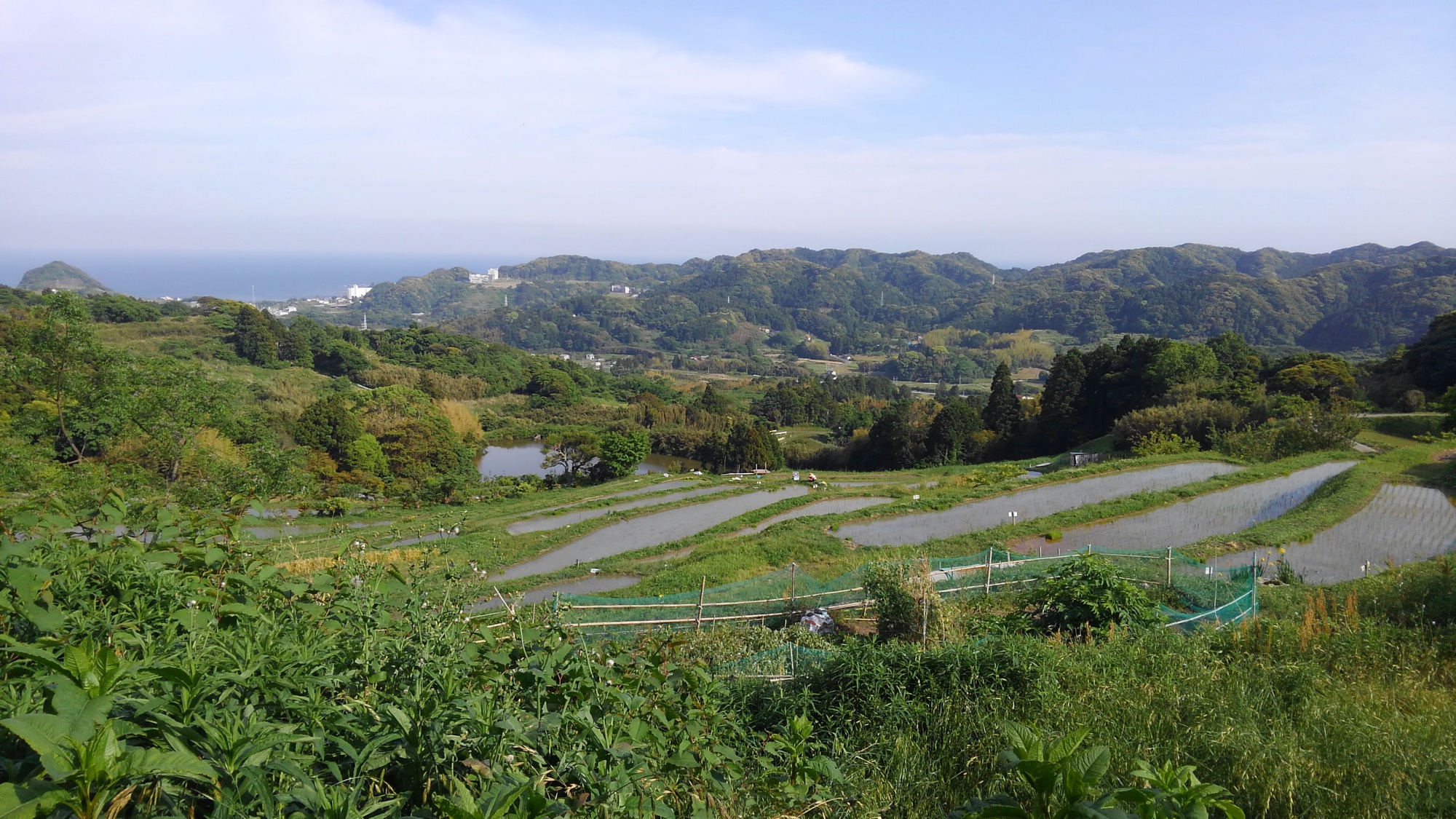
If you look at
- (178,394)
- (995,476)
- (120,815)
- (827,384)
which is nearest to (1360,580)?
(120,815)

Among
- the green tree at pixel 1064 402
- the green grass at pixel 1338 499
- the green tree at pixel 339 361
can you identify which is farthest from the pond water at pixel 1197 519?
the green tree at pixel 339 361

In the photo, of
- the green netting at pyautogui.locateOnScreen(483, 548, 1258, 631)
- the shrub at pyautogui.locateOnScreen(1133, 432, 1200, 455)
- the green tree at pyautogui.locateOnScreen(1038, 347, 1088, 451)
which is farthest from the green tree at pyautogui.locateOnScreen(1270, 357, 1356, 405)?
the green netting at pyautogui.locateOnScreen(483, 548, 1258, 631)

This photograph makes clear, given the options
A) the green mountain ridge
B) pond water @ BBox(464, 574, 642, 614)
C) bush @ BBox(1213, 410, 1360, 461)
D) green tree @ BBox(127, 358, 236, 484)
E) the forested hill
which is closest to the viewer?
pond water @ BBox(464, 574, 642, 614)

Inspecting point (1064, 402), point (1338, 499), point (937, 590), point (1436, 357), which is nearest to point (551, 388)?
point (1064, 402)

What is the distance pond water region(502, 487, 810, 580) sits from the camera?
19125 millimetres

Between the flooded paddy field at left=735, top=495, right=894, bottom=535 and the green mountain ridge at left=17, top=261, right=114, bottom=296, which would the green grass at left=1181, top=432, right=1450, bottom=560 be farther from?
the green mountain ridge at left=17, top=261, right=114, bottom=296

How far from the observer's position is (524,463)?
159 feet

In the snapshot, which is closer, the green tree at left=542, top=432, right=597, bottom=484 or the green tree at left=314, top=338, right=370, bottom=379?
the green tree at left=542, top=432, right=597, bottom=484

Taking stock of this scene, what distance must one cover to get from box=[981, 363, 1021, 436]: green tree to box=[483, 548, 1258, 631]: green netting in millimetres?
28980

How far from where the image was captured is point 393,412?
4534cm

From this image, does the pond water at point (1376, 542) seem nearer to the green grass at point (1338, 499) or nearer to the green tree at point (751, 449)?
the green grass at point (1338, 499)

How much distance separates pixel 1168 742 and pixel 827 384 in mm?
95381

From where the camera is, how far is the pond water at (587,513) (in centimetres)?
2340

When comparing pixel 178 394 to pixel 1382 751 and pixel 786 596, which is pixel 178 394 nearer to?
pixel 786 596
